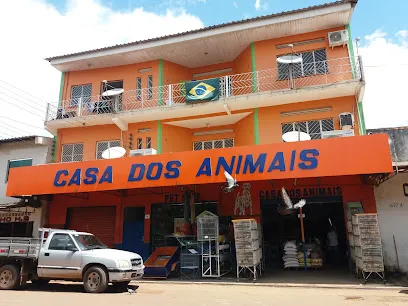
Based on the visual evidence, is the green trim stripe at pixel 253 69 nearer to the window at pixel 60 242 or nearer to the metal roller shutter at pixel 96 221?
the metal roller shutter at pixel 96 221

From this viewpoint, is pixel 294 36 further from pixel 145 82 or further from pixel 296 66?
pixel 145 82

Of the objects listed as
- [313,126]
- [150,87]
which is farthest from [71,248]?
[313,126]

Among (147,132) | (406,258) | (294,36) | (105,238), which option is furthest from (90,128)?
(406,258)

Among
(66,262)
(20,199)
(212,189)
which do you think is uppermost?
(212,189)

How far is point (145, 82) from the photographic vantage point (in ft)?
58.3

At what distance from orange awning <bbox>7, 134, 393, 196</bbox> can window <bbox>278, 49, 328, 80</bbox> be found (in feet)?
16.3

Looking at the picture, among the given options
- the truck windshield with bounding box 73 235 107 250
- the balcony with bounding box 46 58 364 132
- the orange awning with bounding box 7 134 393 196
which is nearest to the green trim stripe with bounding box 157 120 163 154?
the balcony with bounding box 46 58 364 132

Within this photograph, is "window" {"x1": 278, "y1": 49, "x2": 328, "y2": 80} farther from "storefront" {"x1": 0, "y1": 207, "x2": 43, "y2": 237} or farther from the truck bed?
"storefront" {"x1": 0, "y1": 207, "x2": 43, "y2": 237}

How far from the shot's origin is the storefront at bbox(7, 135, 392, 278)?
11570 millimetres

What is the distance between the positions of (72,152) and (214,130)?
764cm

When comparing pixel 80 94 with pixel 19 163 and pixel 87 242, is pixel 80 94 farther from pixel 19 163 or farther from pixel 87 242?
pixel 87 242

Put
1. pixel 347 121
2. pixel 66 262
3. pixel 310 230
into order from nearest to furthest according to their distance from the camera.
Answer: pixel 66 262 → pixel 347 121 → pixel 310 230

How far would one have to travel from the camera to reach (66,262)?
10031 mm

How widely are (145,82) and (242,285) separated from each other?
37.1ft
